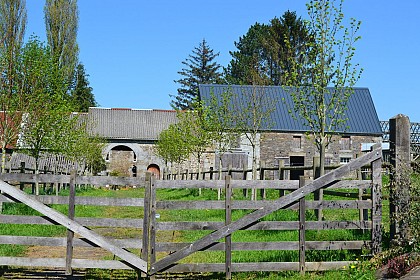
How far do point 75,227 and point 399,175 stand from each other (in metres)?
4.83

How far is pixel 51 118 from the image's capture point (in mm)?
20141

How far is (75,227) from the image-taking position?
8172 millimetres

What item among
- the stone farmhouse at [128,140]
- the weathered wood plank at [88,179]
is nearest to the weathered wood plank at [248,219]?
the weathered wood plank at [88,179]

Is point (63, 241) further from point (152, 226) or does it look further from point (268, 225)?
point (268, 225)

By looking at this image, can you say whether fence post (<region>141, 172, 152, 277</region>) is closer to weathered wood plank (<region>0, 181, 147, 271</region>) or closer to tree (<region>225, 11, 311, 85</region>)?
weathered wood plank (<region>0, 181, 147, 271</region>)

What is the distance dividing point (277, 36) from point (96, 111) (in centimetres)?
2409

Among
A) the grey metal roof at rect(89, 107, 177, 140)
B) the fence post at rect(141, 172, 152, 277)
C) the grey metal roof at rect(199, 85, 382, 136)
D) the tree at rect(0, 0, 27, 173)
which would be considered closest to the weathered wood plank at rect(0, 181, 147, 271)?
the fence post at rect(141, 172, 152, 277)

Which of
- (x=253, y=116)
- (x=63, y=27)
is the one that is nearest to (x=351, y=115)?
(x=253, y=116)

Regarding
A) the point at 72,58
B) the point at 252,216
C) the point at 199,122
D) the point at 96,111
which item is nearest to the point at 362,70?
the point at 252,216

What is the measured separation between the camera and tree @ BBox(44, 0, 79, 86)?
51594mm

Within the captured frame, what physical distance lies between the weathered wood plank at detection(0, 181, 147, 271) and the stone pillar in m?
3.79

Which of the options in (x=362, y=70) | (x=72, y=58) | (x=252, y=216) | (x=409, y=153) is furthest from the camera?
(x=72, y=58)

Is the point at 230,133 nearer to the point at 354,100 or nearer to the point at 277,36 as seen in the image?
the point at 354,100

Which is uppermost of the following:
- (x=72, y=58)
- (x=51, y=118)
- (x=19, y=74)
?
(x=72, y=58)
